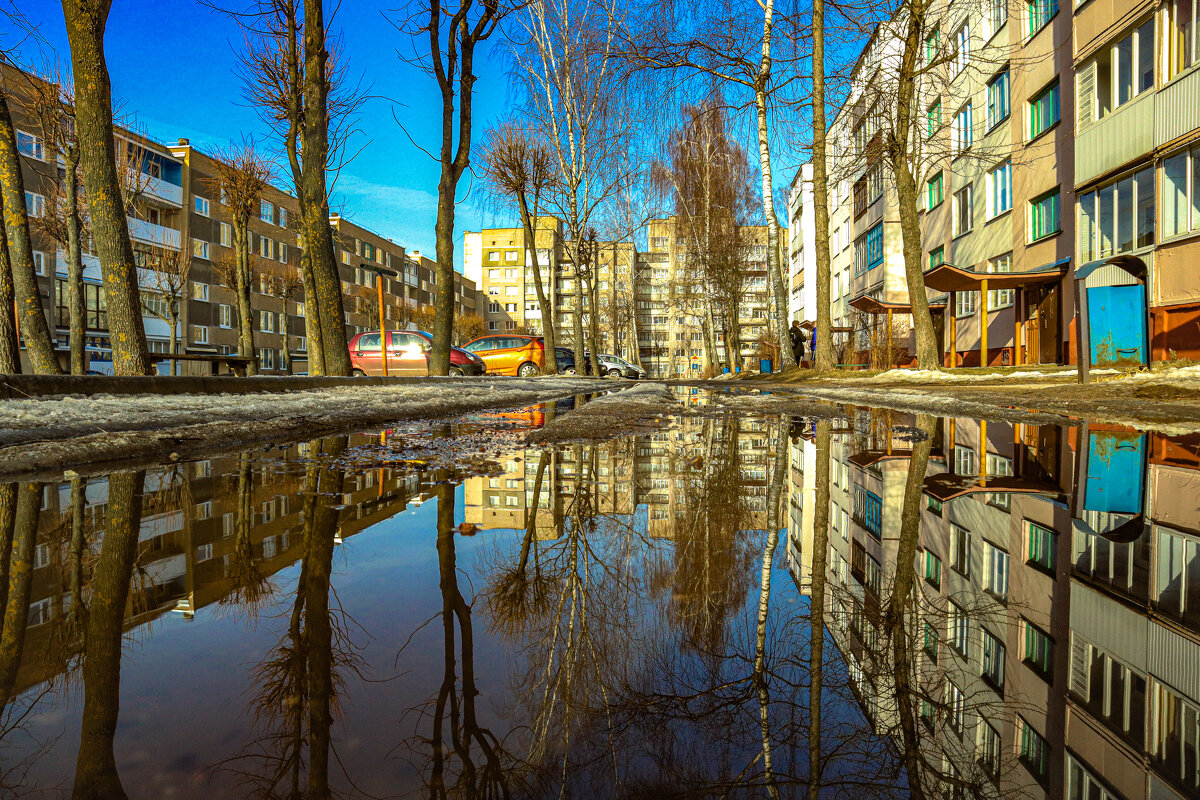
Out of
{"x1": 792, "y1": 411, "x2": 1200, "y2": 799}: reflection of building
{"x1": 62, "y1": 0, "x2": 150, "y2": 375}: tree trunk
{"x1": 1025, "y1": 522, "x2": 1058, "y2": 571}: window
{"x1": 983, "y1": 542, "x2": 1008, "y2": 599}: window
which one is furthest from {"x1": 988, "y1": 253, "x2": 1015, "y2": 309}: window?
{"x1": 983, "y1": 542, "x2": 1008, "y2": 599}: window

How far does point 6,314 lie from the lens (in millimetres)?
10609

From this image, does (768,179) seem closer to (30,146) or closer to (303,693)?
(303,693)

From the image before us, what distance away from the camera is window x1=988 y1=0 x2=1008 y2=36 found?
67.3 feet

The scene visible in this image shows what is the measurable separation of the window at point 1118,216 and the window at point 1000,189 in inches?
150

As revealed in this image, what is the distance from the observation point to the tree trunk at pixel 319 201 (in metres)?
11.5

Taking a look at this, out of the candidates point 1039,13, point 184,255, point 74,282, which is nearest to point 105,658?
point 74,282

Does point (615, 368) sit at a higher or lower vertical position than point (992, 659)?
higher

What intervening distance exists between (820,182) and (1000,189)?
7.38 m

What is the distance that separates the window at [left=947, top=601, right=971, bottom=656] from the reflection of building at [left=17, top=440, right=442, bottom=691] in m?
1.30

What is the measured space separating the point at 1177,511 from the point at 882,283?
101 ft

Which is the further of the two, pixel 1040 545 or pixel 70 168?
pixel 70 168

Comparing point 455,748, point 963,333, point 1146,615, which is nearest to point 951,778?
point 455,748

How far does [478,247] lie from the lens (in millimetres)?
109438

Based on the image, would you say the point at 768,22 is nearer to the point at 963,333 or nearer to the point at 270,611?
the point at 963,333
